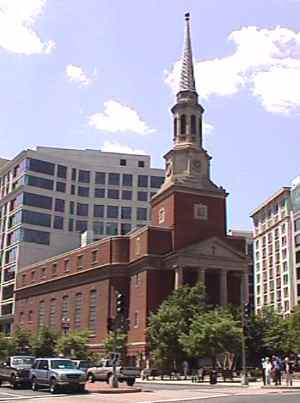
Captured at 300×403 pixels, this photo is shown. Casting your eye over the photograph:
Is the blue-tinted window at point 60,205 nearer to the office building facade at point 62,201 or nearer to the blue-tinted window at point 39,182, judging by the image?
Result: the office building facade at point 62,201

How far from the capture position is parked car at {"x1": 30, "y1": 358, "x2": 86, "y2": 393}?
33.8 m

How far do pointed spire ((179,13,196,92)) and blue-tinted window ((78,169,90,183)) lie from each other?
50.7 metres

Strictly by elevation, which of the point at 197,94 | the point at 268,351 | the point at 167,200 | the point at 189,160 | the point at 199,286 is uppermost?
the point at 197,94

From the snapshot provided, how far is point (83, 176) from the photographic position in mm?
127688

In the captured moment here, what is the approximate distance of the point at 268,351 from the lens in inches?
2606

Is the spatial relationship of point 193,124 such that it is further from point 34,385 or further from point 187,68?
point 34,385

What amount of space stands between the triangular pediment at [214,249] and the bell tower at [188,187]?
5.84ft

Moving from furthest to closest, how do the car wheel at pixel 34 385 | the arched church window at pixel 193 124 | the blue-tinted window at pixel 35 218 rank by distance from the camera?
1. the blue-tinted window at pixel 35 218
2. the arched church window at pixel 193 124
3. the car wheel at pixel 34 385

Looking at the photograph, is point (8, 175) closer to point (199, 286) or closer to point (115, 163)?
point (115, 163)

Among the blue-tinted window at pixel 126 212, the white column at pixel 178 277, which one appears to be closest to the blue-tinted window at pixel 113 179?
the blue-tinted window at pixel 126 212

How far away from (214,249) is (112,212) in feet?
192

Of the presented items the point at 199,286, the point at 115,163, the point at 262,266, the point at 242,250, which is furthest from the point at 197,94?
the point at 262,266

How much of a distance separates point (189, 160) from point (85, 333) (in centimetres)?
2401

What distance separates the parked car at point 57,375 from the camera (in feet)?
111
